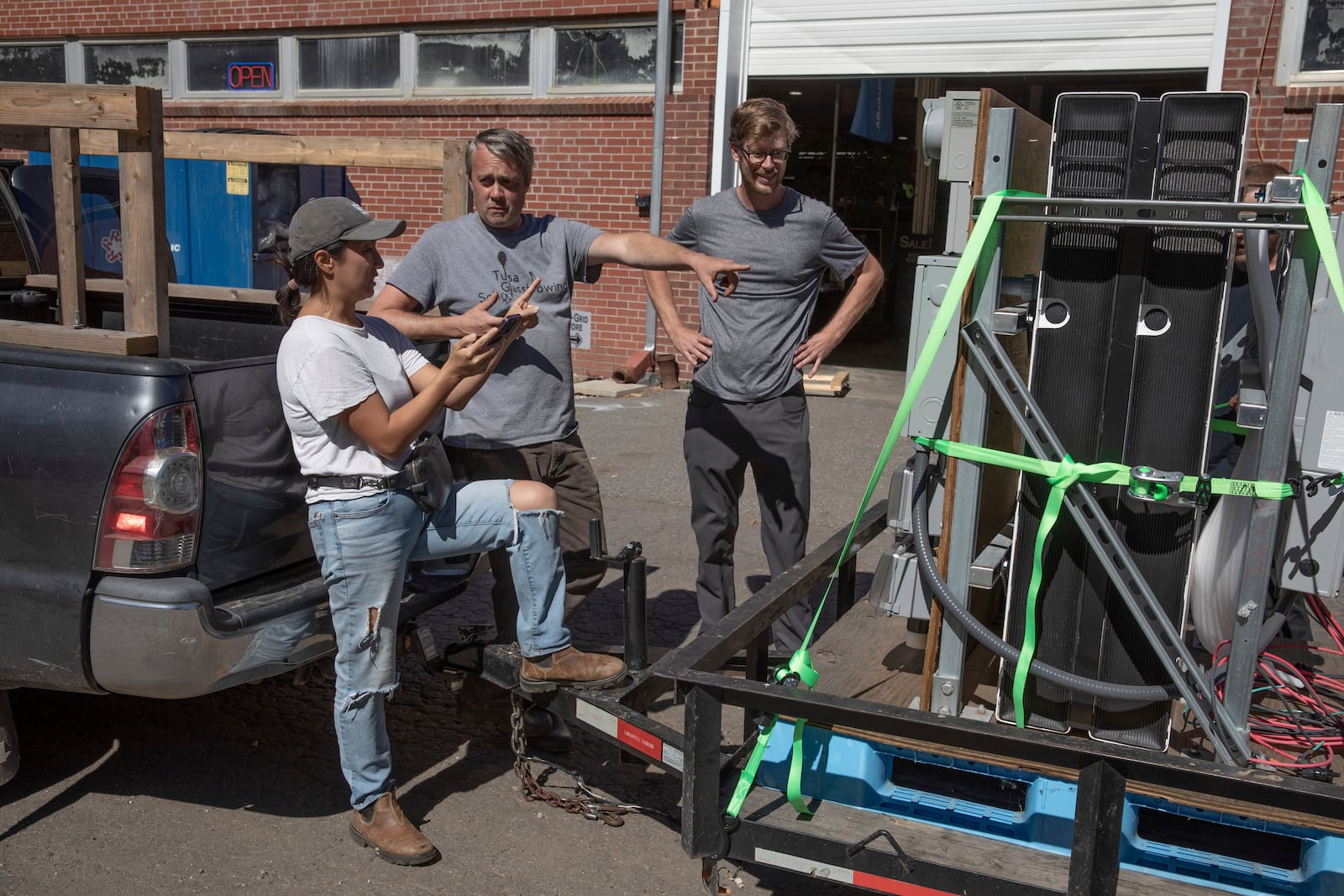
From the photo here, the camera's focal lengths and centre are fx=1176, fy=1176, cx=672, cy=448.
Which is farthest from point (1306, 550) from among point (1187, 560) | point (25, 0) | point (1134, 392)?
point (25, 0)

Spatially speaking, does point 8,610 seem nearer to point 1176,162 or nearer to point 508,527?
point 508,527

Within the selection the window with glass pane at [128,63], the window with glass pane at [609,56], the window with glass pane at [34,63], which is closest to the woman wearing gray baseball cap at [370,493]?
the window with glass pane at [609,56]

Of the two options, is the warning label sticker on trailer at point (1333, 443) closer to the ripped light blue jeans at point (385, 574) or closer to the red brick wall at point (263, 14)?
the ripped light blue jeans at point (385, 574)

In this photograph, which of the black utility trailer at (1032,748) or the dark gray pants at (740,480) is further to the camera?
the dark gray pants at (740,480)

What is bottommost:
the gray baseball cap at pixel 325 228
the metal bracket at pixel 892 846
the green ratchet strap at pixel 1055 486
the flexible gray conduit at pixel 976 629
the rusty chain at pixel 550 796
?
the rusty chain at pixel 550 796

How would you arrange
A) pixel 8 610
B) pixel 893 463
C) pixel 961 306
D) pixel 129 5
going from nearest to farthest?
pixel 961 306
pixel 8 610
pixel 893 463
pixel 129 5

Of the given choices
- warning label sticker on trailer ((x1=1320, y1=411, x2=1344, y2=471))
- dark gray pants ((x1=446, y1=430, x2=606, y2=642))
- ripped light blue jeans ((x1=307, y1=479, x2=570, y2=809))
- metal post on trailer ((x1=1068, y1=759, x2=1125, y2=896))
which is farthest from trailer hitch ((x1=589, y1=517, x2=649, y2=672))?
warning label sticker on trailer ((x1=1320, y1=411, x2=1344, y2=471))

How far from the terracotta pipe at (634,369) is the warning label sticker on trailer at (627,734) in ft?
27.2

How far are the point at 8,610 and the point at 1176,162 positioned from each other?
3177 mm

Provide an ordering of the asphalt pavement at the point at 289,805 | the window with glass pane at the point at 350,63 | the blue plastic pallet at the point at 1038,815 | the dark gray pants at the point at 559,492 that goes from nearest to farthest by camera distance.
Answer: the blue plastic pallet at the point at 1038,815 → the asphalt pavement at the point at 289,805 → the dark gray pants at the point at 559,492 → the window with glass pane at the point at 350,63

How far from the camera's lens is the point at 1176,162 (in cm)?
252

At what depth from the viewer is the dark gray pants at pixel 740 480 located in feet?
14.3

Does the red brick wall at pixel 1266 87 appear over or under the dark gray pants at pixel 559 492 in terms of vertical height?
over

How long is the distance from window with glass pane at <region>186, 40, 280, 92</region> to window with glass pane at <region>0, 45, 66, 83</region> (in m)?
2.01
